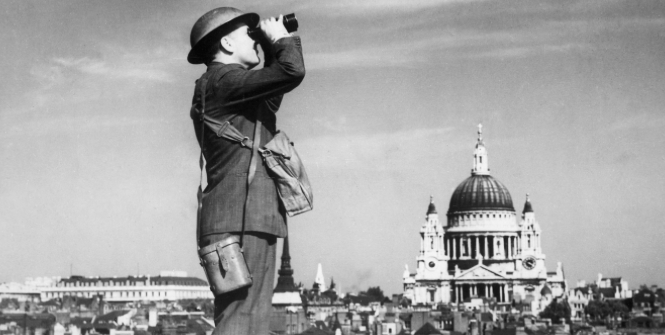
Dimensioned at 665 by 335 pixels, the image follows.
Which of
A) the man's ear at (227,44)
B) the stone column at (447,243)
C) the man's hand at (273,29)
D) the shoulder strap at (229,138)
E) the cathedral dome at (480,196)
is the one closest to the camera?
the shoulder strap at (229,138)

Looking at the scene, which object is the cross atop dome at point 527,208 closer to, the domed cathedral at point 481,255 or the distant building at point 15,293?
the domed cathedral at point 481,255

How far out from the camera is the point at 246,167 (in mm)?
6547

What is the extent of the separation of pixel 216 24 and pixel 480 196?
5884 inches

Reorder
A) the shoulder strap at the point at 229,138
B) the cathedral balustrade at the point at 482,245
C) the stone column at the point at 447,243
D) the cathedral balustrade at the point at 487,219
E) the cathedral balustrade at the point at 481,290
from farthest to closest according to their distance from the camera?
the stone column at the point at 447,243 → the cathedral balustrade at the point at 482,245 → the cathedral balustrade at the point at 487,219 → the cathedral balustrade at the point at 481,290 → the shoulder strap at the point at 229,138

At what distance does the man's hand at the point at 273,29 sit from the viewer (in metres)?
6.74

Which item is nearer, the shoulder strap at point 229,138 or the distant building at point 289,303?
the shoulder strap at point 229,138

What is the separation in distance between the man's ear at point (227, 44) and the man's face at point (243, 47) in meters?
0.02

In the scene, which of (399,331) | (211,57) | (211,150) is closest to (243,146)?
(211,150)

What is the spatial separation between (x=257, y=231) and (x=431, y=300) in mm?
148727

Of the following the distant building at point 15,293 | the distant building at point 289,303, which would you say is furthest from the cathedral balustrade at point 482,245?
the distant building at point 289,303

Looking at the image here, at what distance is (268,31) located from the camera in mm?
6777

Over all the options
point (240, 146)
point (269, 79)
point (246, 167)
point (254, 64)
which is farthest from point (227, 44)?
point (246, 167)

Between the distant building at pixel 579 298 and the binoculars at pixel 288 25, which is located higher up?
the distant building at pixel 579 298

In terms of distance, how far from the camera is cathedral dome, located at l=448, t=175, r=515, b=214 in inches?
6068
